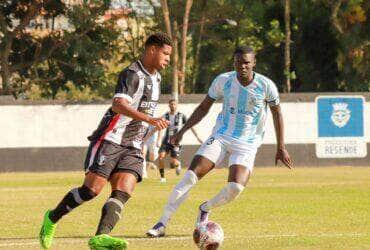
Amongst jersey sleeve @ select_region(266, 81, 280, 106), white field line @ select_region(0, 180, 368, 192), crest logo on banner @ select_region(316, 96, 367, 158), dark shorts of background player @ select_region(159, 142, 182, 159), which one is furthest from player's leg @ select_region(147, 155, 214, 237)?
crest logo on banner @ select_region(316, 96, 367, 158)

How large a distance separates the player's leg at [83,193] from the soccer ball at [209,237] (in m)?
1.07

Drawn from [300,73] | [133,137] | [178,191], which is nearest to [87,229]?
[178,191]

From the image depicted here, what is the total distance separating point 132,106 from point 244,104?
2.64 metres

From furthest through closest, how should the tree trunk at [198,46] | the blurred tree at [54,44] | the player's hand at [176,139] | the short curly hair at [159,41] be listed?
the tree trunk at [198,46] < the blurred tree at [54,44] < the player's hand at [176,139] < the short curly hair at [159,41]

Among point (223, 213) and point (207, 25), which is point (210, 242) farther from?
point (207, 25)

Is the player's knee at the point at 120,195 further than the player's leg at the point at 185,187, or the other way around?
the player's leg at the point at 185,187

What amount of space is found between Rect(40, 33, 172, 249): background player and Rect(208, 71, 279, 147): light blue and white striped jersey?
226 centimetres

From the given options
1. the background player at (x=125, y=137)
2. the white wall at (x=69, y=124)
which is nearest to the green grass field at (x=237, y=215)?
the background player at (x=125, y=137)

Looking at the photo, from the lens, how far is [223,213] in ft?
57.9

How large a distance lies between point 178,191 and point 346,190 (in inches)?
426

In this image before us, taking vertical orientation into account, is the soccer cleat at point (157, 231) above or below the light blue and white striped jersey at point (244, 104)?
below

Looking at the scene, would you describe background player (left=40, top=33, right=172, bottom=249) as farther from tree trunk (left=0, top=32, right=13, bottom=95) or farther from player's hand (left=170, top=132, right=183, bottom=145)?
tree trunk (left=0, top=32, right=13, bottom=95)

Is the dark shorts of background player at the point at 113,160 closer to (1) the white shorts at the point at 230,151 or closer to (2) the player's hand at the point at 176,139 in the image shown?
(2) the player's hand at the point at 176,139

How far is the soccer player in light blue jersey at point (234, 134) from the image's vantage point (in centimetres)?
1352
